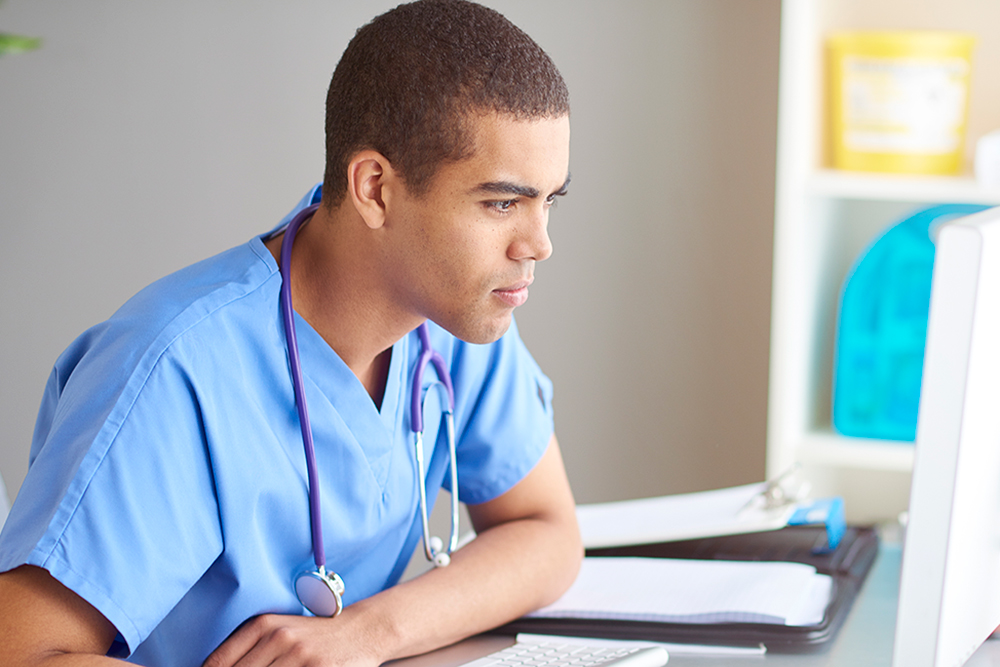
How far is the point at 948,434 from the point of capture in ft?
2.11

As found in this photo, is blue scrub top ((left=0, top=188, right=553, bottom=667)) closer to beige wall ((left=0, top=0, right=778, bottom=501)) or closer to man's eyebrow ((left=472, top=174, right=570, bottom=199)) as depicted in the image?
Answer: man's eyebrow ((left=472, top=174, right=570, bottom=199))

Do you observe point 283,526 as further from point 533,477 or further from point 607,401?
point 607,401

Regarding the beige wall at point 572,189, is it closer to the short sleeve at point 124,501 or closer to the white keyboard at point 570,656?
the white keyboard at point 570,656

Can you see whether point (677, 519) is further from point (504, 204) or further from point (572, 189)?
point (572, 189)

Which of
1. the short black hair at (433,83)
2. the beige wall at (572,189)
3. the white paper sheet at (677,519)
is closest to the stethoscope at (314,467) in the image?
the short black hair at (433,83)

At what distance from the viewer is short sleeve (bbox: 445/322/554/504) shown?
1.11 meters

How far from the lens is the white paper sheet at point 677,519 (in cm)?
113

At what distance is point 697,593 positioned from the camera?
102 cm

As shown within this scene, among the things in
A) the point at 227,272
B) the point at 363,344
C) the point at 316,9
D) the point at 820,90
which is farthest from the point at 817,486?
the point at 316,9

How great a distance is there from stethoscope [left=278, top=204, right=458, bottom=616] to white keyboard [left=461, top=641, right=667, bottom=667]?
0.12 metres

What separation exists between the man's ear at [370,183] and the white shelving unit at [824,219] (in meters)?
0.66

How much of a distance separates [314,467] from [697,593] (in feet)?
1.32

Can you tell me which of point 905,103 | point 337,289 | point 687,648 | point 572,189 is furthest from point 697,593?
point 572,189

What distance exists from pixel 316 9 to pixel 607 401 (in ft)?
3.31
